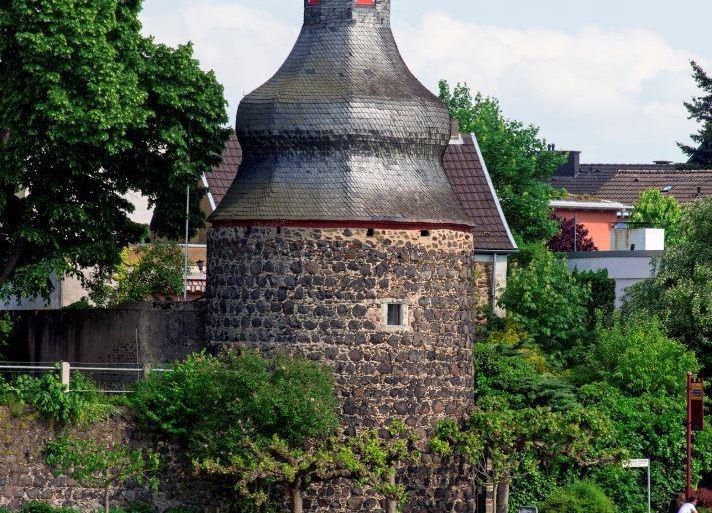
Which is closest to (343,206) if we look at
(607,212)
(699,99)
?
(607,212)

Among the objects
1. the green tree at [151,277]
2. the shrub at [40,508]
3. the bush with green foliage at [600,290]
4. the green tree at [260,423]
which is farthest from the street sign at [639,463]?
the green tree at [151,277]

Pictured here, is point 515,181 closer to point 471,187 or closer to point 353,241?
point 471,187

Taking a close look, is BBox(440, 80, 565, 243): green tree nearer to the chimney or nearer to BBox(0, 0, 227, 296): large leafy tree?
BBox(0, 0, 227, 296): large leafy tree

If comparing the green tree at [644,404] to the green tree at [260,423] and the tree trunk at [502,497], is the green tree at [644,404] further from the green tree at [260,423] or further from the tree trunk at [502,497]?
the green tree at [260,423]

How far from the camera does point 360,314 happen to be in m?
40.1

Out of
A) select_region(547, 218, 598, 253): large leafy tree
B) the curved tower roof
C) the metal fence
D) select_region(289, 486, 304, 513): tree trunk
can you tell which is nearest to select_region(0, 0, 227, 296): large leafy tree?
the metal fence

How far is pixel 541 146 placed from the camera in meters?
68.3

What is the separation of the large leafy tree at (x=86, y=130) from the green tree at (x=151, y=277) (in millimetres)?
4480

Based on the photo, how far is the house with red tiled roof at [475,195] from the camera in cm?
5225

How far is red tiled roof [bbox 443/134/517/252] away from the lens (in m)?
52.4

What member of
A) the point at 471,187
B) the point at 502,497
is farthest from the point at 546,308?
the point at 502,497

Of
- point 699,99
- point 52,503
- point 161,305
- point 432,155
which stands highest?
point 699,99

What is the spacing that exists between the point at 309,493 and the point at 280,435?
1.58 m

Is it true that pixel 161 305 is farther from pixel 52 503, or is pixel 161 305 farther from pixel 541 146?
pixel 541 146
